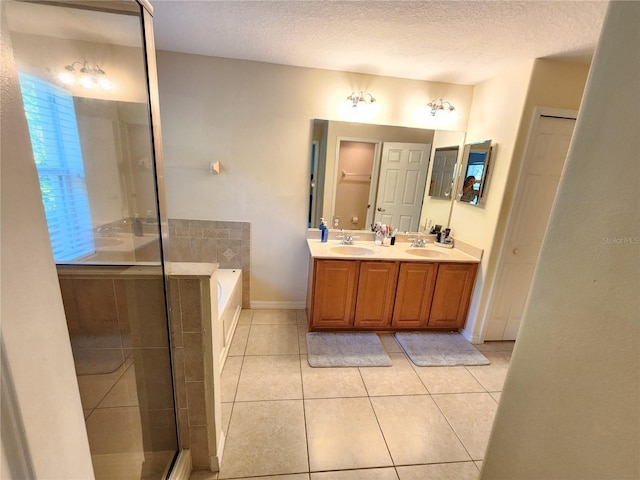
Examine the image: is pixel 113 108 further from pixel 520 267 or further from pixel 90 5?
pixel 520 267

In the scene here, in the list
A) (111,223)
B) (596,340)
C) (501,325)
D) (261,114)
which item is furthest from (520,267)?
(111,223)

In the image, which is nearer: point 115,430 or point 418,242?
point 115,430

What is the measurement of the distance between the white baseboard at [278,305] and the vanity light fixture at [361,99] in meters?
2.28

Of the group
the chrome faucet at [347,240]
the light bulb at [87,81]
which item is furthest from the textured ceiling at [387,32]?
the chrome faucet at [347,240]

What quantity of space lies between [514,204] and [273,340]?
8.43 ft

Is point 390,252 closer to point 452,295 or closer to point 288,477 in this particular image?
point 452,295

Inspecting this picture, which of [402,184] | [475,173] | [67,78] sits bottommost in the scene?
[402,184]

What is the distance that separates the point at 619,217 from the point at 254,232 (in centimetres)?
268

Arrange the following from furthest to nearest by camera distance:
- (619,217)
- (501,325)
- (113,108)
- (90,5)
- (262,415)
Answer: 1. (501,325)
2. (262,415)
3. (113,108)
4. (90,5)
5. (619,217)

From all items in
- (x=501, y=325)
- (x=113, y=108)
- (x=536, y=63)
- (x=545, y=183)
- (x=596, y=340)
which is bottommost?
(x=501, y=325)

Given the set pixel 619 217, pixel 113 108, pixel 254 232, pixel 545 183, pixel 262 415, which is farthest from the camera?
pixel 254 232

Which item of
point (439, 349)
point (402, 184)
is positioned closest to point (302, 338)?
point (439, 349)

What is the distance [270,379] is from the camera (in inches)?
80.3

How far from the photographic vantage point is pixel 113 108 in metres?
1.29
